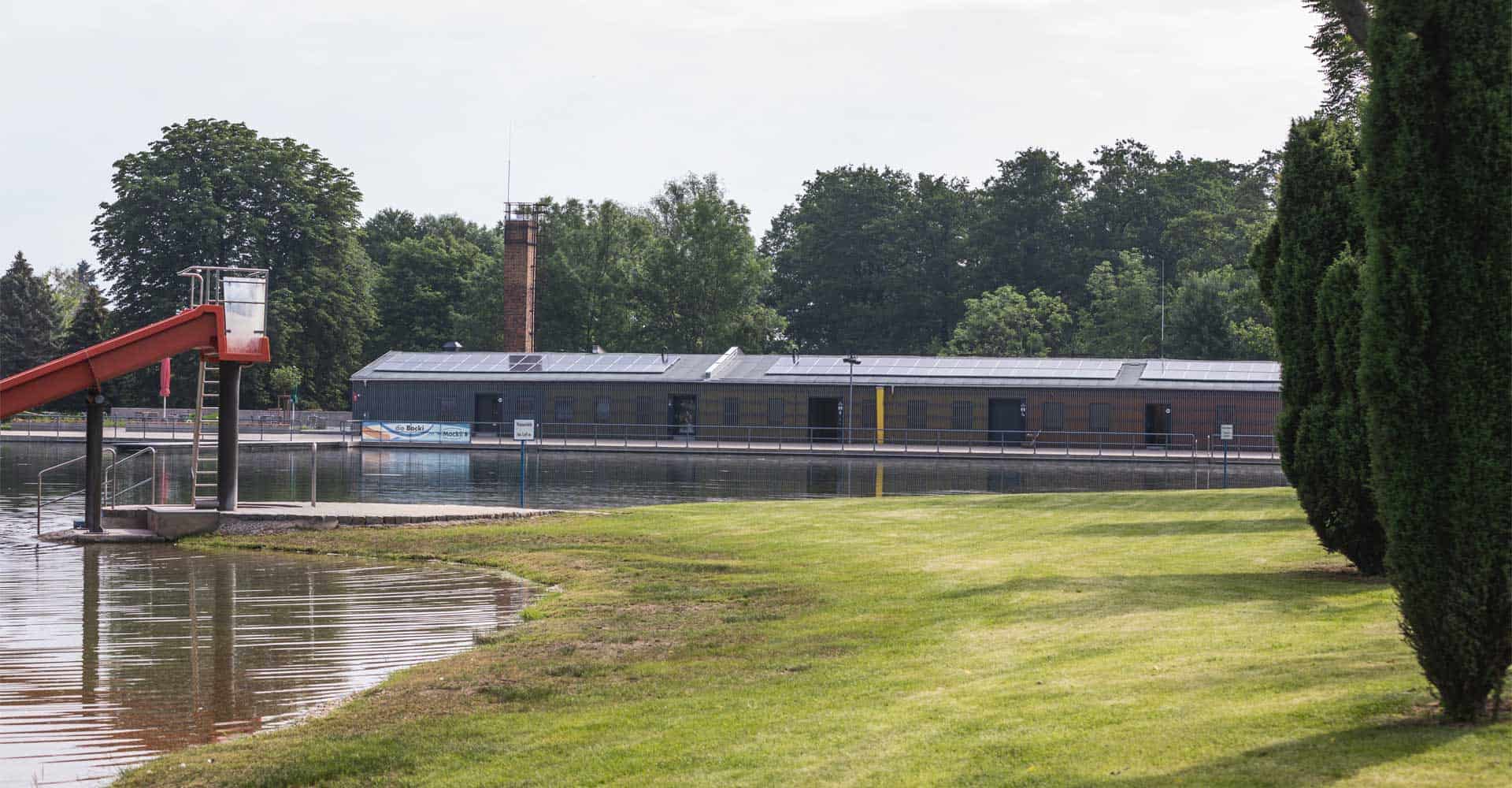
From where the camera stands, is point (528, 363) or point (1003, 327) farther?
point (1003, 327)

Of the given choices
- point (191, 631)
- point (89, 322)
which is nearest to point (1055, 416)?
point (191, 631)

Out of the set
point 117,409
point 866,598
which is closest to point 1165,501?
point 866,598

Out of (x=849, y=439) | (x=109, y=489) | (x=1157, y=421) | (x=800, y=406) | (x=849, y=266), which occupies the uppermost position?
(x=849, y=266)

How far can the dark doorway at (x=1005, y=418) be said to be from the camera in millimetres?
59125

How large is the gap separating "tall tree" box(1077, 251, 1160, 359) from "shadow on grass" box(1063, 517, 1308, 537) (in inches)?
2250

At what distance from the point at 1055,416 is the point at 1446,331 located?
51.7 m

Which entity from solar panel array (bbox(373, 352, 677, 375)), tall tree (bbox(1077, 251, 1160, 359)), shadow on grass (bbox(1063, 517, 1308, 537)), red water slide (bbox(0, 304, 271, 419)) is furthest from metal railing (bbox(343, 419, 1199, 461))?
red water slide (bbox(0, 304, 271, 419))

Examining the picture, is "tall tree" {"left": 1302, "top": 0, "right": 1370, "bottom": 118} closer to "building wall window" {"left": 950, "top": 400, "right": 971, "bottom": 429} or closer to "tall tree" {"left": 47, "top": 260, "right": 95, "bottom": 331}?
"building wall window" {"left": 950, "top": 400, "right": 971, "bottom": 429}

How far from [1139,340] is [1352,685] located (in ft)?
237

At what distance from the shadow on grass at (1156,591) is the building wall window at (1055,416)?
4420 cm

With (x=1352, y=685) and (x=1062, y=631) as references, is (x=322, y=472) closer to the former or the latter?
(x=1062, y=631)

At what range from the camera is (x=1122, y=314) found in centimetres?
7938

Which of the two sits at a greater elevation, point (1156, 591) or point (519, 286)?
point (519, 286)

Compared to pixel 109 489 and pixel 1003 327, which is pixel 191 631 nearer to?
pixel 109 489
